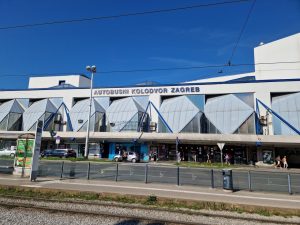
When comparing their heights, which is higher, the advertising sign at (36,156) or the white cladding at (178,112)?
the white cladding at (178,112)

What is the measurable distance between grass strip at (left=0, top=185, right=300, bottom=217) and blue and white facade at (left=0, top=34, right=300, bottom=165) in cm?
2732

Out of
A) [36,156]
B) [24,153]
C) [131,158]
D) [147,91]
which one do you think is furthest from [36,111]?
[36,156]

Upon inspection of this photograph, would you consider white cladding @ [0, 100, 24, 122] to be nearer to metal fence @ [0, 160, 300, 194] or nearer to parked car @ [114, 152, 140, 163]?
parked car @ [114, 152, 140, 163]

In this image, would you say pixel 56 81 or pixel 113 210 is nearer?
pixel 113 210

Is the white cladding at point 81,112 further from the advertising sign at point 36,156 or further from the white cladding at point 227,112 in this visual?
the advertising sign at point 36,156

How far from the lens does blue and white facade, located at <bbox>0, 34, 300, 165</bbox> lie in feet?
133

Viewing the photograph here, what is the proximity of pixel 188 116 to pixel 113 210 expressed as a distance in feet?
119

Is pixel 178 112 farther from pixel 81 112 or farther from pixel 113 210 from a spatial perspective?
pixel 113 210

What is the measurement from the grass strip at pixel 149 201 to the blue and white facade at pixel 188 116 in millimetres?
27317

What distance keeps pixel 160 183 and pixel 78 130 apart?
36636 millimetres

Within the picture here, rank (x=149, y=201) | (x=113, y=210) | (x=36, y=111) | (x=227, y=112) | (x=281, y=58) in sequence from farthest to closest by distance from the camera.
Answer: (x=36, y=111) → (x=281, y=58) → (x=227, y=112) → (x=149, y=201) → (x=113, y=210)

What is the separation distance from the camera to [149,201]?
36.1ft

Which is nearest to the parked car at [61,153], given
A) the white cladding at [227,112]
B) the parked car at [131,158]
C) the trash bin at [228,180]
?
the parked car at [131,158]

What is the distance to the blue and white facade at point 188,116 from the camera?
1598 inches
